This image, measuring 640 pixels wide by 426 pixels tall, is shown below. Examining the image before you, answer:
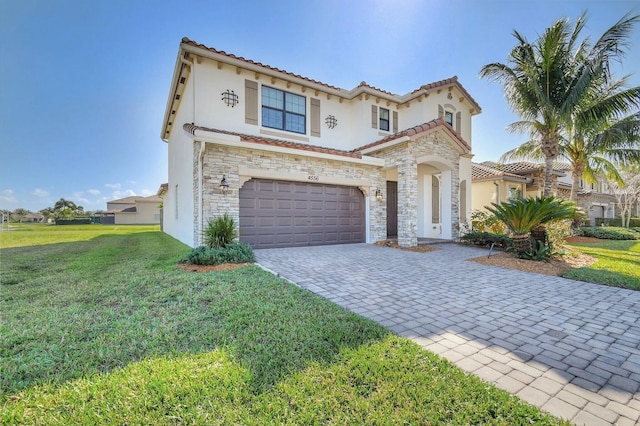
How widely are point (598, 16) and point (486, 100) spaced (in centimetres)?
587

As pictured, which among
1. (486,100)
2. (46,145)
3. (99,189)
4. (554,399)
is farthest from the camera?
(486,100)

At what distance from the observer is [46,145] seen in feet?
28.9

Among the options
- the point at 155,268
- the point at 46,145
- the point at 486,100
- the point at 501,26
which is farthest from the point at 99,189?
the point at 486,100

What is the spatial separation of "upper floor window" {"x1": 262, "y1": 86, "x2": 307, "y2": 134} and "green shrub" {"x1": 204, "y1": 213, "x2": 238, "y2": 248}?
524 centimetres

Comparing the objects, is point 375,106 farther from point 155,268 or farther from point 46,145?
point 46,145

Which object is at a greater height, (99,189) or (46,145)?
(46,145)

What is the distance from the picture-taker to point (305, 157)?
10.7 m

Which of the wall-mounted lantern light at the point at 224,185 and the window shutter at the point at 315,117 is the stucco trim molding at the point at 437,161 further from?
the wall-mounted lantern light at the point at 224,185

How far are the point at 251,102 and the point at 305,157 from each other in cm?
328

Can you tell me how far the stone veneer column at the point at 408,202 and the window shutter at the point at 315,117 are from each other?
169 inches

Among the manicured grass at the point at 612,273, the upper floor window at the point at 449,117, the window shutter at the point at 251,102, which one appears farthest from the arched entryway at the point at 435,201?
the window shutter at the point at 251,102

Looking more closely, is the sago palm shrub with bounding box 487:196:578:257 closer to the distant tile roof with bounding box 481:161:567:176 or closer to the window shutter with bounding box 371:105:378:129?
the window shutter with bounding box 371:105:378:129

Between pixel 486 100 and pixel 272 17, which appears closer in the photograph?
pixel 272 17

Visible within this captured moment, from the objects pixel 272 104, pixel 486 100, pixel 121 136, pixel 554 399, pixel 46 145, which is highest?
pixel 486 100
